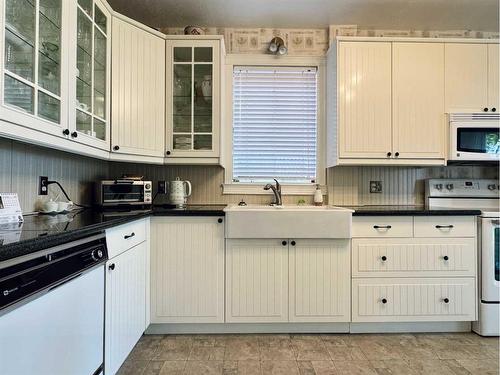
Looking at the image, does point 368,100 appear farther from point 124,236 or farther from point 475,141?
point 124,236

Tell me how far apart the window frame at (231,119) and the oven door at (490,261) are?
122cm

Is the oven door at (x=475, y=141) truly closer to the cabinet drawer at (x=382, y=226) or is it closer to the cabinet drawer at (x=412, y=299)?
the cabinet drawer at (x=382, y=226)

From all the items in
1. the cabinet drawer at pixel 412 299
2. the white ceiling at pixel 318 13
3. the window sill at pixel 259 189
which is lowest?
the cabinet drawer at pixel 412 299

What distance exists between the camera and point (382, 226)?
222 cm

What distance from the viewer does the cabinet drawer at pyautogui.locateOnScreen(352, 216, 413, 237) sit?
2221 mm

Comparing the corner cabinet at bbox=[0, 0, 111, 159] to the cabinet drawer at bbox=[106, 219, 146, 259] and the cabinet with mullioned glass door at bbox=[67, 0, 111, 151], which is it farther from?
the cabinet drawer at bbox=[106, 219, 146, 259]

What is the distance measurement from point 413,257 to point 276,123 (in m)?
1.58

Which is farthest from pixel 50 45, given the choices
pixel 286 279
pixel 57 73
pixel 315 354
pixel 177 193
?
pixel 315 354

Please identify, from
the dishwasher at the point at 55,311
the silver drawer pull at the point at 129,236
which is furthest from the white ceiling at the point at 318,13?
the dishwasher at the point at 55,311

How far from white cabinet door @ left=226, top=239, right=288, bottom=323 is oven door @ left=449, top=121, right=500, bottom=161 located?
5.31ft

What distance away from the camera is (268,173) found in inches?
112

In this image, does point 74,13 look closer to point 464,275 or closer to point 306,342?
point 306,342

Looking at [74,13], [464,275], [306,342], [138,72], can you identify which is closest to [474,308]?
[464,275]

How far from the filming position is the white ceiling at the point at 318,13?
98.0 inches
